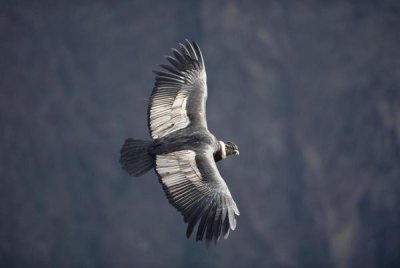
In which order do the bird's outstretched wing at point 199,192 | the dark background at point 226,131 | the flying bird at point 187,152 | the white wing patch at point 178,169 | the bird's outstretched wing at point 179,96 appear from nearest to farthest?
the bird's outstretched wing at point 199,192, the flying bird at point 187,152, the white wing patch at point 178,169, the bird's outstretched wing at point 179,96, the dark background at point 226,131

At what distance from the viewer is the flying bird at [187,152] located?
12586mm

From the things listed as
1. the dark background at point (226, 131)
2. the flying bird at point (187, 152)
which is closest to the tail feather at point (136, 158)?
the flying bird at point (187, 152)

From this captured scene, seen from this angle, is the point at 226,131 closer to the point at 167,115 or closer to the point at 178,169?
the point at 167,115

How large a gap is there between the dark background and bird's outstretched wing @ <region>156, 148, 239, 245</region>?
90.3ft

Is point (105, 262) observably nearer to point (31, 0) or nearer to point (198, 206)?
point (31, 0)

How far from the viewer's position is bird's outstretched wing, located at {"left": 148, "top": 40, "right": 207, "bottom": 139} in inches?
573

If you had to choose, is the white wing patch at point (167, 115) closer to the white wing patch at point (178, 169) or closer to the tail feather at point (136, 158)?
the tail feather at point (136, 158)

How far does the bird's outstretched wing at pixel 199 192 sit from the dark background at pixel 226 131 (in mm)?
27524

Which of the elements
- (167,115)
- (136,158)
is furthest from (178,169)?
(167,115)

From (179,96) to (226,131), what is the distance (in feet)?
88.8

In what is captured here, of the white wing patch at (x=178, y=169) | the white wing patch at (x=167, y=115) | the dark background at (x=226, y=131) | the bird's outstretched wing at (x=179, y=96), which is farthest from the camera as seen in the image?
the dark background at (x=226, y=131)

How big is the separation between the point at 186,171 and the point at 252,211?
95.8ft

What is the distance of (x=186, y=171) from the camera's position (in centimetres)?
1312

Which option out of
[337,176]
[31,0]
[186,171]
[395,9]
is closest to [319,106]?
[337,176]
